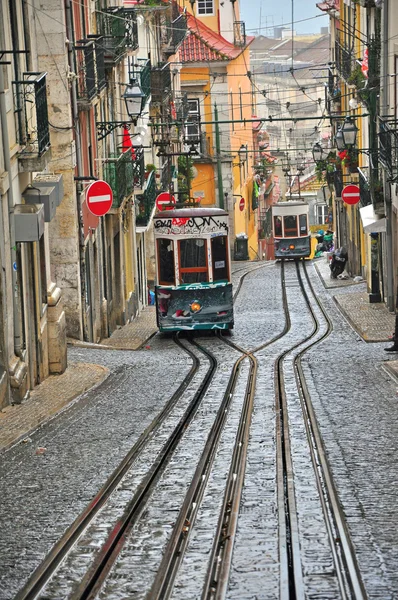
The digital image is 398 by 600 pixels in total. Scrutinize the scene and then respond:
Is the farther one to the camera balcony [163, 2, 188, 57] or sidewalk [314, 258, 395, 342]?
balcony [163, 2, 188, 57]

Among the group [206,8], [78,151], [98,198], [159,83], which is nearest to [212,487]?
[98,198]

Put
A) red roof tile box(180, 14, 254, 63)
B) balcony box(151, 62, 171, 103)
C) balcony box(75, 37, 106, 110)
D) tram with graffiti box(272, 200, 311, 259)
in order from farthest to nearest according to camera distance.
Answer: red roof tile box(180, 14, 254, 63) → tram with graffiti box(272, 200, 311, 259) → balcony box(151, 62, 171, 103) → balcony box(75, 37, 106, 110)

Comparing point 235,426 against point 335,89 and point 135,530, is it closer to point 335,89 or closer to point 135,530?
point 135,530

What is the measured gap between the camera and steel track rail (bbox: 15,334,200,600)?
781 cm

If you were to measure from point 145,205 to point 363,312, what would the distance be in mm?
9188

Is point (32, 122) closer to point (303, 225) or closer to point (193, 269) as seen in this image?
point (193, 269)

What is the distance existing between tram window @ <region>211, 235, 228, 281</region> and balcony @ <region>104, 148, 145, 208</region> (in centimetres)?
364

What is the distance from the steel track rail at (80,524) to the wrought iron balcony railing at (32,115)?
4315 millimetres

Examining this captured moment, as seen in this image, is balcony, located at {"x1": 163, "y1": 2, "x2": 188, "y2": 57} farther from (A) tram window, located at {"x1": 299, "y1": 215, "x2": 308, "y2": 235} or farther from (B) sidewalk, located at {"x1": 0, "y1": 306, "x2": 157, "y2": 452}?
(B) sidewalk, located at {"x1": 0, "y1": 306, "x2": 157, "y2": 452}

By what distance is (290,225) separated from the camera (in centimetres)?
4900

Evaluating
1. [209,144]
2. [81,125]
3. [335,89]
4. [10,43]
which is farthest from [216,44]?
[10,43]

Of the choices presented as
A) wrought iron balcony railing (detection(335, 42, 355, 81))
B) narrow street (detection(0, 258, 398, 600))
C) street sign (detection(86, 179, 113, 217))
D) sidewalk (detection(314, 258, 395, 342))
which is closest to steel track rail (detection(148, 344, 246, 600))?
narrow street (detection(0, 258, 398, 600))

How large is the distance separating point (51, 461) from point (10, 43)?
723 centimetres

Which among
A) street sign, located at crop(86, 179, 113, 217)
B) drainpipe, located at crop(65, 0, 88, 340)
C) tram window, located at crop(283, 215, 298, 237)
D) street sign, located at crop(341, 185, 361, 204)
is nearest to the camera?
street sign, located at crop(86, 179, 113, 217)
